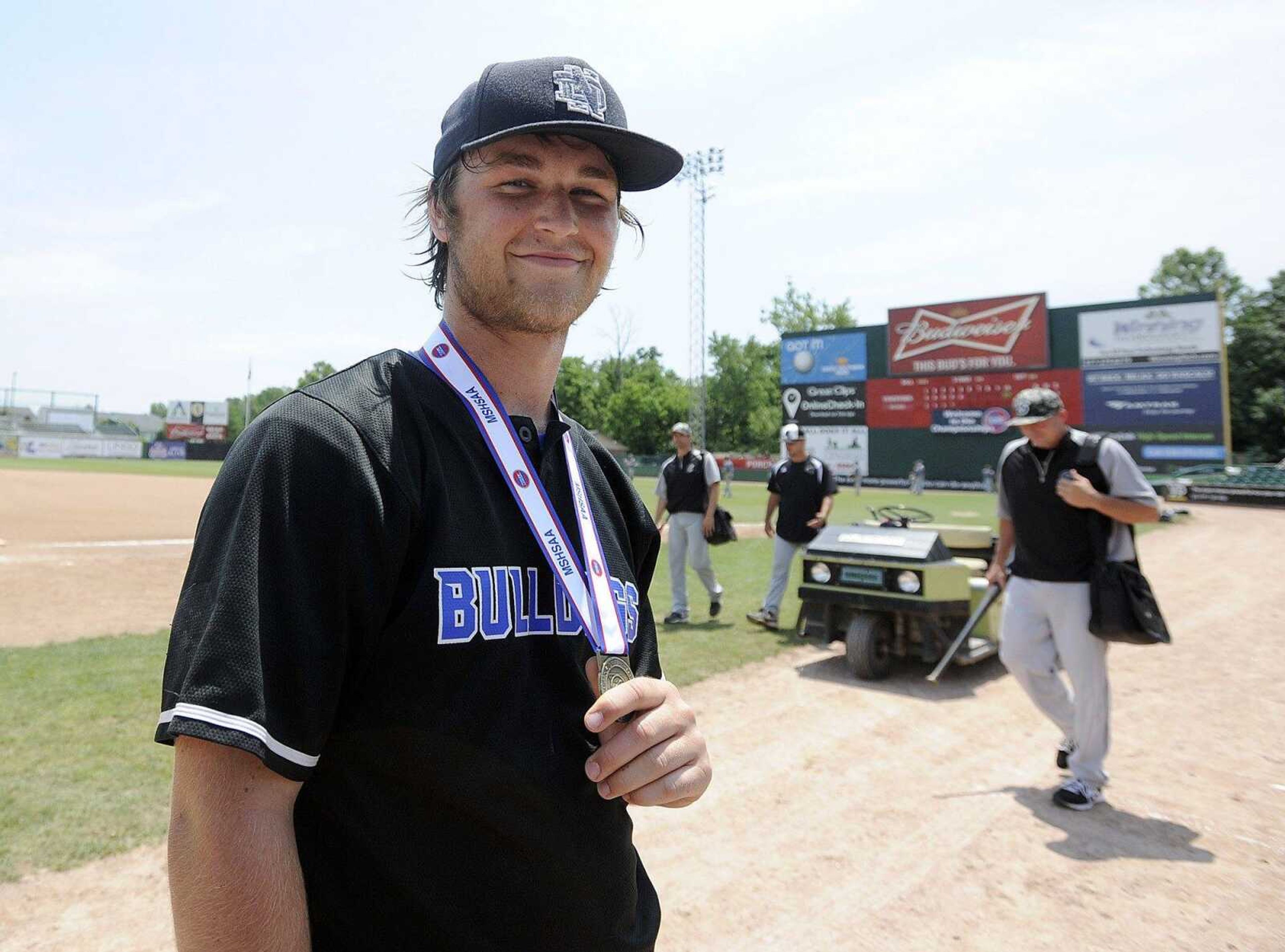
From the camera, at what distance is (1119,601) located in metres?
4.48

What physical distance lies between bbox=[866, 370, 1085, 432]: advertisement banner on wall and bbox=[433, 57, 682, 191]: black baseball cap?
134ft

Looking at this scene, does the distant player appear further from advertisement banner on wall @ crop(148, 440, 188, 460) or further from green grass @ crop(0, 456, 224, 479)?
advertisement banner on wall @ crop(148, 440, 188, 460)

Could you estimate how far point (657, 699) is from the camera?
4.15 ft

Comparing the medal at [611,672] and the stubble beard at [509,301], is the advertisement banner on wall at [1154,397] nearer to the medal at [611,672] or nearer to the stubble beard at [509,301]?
the stubble beard at [509,301]

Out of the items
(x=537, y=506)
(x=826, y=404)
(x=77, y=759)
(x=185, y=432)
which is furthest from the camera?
(x=185, y=432)

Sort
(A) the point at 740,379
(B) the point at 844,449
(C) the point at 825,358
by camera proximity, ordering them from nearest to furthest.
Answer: (B) the point at 844,449 → (C) the point at 825,358 → (A) the point at 740,379

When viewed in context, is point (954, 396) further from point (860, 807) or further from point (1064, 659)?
point (860, 807)

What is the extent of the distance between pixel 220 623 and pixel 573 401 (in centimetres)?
7435

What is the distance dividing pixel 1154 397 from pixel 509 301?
42853mm

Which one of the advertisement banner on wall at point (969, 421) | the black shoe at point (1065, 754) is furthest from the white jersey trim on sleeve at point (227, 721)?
the advertisement banner on wall at point (969, 421)

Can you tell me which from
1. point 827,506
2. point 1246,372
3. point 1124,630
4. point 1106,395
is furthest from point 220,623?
point 1246,372

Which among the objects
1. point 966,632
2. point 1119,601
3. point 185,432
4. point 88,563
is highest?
point 185,432

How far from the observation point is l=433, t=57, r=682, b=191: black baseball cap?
138 cm

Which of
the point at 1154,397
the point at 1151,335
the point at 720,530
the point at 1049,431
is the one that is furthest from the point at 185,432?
the point at 1049,431
